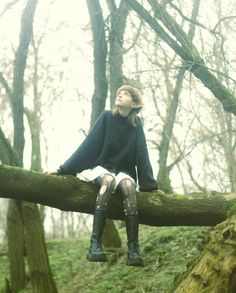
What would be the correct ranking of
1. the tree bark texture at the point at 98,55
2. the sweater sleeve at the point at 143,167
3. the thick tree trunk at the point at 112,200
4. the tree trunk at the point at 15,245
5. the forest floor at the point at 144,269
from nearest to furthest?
the thick tree trunk at the point at 112,200 → the sweater sleeve at the point at 143,167 → the forest floor at the point at 144,269 → the tree trunk at the point at 15,245 → the tree bark texture at the point at 98,55

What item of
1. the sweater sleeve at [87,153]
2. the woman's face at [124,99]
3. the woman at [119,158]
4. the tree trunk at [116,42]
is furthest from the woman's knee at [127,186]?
the tree trunk at [116,42]

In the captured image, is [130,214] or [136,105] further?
[136,105]

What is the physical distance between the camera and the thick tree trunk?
4.38 m

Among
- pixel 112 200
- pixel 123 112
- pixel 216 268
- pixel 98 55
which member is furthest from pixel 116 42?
pixel 216 268

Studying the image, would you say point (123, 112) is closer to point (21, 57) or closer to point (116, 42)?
point (21, 57)

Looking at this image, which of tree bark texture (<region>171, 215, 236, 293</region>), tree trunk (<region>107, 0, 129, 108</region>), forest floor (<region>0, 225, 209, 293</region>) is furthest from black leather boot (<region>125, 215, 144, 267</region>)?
tree trunk (<region>107, 0, 129, 108</region>)

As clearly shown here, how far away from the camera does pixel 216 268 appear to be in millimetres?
3459

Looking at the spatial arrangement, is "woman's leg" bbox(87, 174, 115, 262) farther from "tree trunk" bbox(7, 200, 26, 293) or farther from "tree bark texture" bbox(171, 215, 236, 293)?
"tree trunk" bbox(7, 200, 26, 293)

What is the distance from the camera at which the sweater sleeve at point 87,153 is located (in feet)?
16.1

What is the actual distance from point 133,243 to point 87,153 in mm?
1257

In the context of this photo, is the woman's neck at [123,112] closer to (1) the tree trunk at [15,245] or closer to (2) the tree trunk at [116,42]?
(1) the tree trunk at [15,245]

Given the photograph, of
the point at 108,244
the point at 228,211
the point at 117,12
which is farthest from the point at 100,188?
the point at 117,12

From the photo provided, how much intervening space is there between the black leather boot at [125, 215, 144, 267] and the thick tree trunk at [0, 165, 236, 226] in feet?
0.93

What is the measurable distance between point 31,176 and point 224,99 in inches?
146
